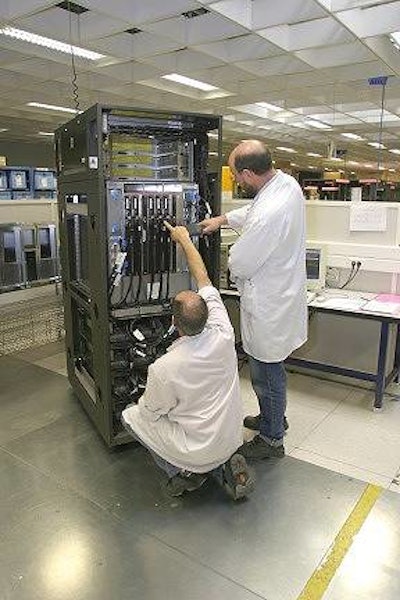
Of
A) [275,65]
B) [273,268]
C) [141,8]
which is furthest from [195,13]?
[273,268]

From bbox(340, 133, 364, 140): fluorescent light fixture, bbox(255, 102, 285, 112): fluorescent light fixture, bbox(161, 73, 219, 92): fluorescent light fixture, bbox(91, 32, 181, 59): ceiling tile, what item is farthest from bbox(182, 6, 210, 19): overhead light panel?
bbox(340, 133, 364, 140): fluorescent light fixture

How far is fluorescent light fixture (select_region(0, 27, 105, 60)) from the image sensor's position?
4.65 metres

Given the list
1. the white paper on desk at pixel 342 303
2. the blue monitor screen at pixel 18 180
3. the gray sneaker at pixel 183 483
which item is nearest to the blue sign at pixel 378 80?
the white paper on desk at pixel 342 303

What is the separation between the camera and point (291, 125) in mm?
10445

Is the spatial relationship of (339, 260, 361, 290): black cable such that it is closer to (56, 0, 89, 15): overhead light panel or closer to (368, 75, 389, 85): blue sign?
(56, 0, 89, 15): overhead light panel

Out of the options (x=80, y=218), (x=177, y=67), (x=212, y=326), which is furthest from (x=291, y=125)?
(x=212, y=326)

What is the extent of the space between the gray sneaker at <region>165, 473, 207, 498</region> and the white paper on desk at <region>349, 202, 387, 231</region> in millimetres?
2217

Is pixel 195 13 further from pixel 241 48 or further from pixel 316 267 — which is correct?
pixel 316 267

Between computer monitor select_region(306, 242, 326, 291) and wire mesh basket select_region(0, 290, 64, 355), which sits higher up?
computer monitor select_region(306, 242, 326, 291)

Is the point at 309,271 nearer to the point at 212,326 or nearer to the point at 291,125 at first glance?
the point at 212,326

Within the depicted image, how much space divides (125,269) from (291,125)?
9.30 meters

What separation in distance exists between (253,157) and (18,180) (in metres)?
5.88

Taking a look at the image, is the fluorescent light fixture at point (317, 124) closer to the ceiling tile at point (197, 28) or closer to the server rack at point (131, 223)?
the ceiling tile at point (197, 28)

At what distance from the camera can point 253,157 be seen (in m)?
2.24
